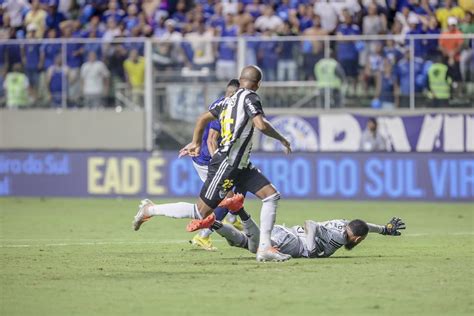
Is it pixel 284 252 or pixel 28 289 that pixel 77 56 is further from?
pixel 28 289

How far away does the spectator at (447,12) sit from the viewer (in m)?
Answer: 27.1

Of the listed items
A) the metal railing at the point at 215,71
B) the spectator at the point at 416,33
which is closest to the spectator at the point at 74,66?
the metal railing at the point at 215,71

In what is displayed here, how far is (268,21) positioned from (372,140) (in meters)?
4.33

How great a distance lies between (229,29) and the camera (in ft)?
93.9

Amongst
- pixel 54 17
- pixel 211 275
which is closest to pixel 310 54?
pixel 54 17

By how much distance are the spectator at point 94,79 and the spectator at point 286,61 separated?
433 centimetres

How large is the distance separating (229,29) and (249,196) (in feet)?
14.6

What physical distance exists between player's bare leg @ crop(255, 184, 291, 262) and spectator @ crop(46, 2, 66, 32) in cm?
1839

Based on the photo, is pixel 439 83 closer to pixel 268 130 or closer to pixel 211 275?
pixel 268 130

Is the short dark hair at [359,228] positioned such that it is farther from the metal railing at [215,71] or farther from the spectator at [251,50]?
the spectator at [251,50]

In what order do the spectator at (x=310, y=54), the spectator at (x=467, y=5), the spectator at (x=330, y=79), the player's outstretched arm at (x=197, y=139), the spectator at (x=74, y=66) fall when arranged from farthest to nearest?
the spectator at (x=74, y=66) → the spectator at (x=467, y=5) → the spectator at (x=310, y=54) → the spectator at (x=330, y=79) → the player's outstretched arm at (x=197, y=139)

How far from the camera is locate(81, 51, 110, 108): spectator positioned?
28.1 m

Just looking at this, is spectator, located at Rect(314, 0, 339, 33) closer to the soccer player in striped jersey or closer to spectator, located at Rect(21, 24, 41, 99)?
spectator, located at Rect(21, 24, 41, 99)

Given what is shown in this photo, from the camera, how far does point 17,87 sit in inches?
1126
